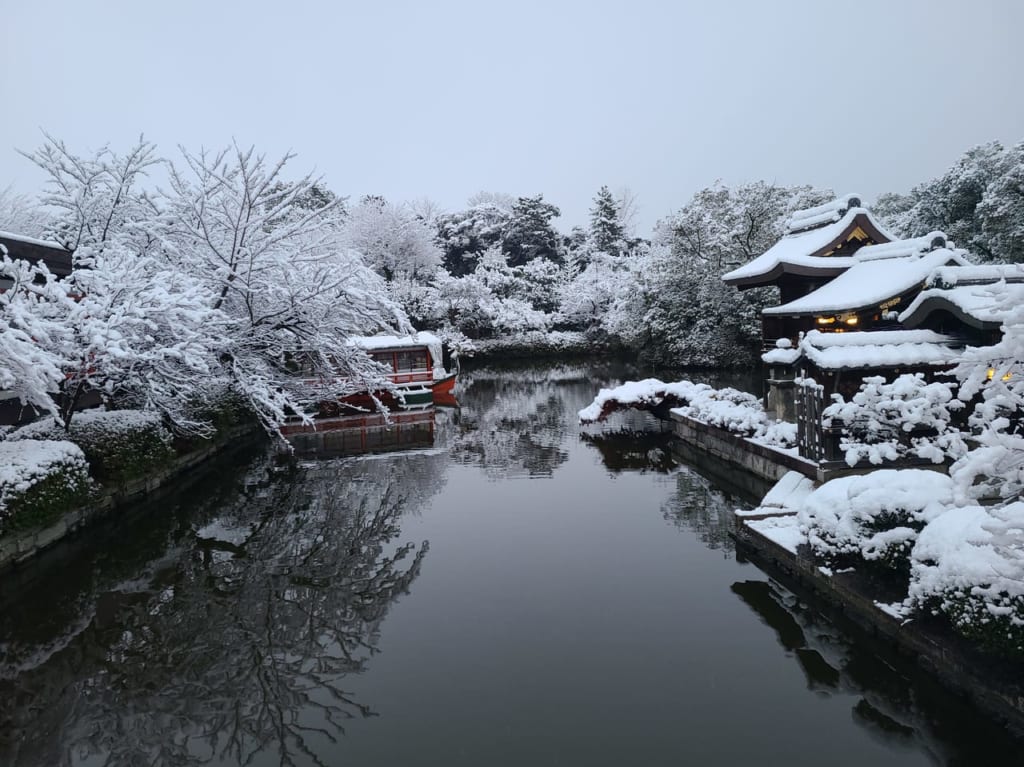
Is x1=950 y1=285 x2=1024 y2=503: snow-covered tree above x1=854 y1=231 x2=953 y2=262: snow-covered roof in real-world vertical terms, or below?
below

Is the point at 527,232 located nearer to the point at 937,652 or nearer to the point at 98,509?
the point at 98,509

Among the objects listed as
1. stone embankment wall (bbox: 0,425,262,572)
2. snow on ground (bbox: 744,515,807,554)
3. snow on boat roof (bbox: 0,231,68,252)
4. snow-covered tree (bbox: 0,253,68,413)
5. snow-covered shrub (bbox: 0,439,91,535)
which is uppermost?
snow on boat roof (bbox: 0,231,68,252)

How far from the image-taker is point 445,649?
634 cm

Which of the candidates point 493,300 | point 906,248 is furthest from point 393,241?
point 906,248

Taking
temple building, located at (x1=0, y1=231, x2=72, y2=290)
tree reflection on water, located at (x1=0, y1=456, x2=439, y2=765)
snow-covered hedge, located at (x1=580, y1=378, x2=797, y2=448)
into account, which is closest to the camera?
tree reflection on water, located at (x1=0, y1=456, x2=439, y2=765)

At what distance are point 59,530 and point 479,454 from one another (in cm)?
868

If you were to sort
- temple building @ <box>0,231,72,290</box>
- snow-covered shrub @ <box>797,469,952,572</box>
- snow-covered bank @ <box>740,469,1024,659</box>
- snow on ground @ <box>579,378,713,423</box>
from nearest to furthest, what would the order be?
snow-covered bank @ <box>740,469,1024,659</box>, snow-covered shrub @ <box>797,469,952,572</box>, temple building @ <box>0,231,72,290</box>, snow on ground @ <box>579,378,713,423</box>

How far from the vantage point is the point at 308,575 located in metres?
8.33

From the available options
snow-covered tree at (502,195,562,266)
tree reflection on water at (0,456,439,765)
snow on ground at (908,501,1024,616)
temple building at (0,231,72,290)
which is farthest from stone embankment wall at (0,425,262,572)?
snow-covered tree at (502,195,562,266)

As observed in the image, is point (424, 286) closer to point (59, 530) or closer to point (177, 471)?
point (177, 471)

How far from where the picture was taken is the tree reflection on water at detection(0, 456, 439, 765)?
201 inches

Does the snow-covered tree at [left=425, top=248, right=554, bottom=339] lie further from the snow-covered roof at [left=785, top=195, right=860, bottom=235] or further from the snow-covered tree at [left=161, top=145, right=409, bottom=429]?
the snow-covered tree at [left=161, top=145, right=409, bottom=429]

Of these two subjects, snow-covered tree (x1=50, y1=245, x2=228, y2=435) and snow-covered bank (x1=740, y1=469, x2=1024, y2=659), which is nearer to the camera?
snow-covered bank (x1=740, y1=469, x2=1024, y2=659)

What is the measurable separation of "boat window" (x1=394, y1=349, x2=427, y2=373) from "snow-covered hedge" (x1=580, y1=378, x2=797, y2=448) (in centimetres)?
877
